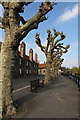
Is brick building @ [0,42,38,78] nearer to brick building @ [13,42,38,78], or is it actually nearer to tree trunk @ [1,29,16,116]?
brick building @ [13,42,38,78]

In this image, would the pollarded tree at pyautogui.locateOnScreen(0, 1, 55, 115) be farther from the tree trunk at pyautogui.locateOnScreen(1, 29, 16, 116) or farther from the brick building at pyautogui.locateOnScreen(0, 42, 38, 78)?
the brick building at pyautogui.locateOnScreen(0, 42, 38, 78)

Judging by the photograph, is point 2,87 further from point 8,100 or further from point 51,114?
point 51,114

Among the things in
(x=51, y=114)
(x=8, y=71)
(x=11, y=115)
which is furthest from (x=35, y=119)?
(x=8, y=71)

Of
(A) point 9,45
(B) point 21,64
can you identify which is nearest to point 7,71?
(A) point 9,45

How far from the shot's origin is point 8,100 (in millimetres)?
4164

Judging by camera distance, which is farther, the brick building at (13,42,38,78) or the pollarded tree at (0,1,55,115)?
the brick building at (13,42,38,78)

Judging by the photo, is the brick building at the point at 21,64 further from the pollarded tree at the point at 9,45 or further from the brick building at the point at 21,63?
the pollarded tree at the point at 9,45

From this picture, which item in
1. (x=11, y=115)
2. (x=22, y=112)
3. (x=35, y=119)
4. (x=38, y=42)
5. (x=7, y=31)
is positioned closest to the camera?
(x=35, y=119)

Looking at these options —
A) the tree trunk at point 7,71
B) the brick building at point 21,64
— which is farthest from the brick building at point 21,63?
the tree trunk at point 7,71

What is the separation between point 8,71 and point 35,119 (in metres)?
2.35

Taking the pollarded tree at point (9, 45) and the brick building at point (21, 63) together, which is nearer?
the pollarded tree at point (9, 45)

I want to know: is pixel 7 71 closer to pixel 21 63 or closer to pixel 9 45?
pixel 9 45

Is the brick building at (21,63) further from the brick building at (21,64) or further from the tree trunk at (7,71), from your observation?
the tree trunk at (7,71)

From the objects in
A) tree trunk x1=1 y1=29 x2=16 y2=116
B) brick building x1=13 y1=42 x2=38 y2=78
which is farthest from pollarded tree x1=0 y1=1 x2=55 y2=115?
brick building x1=13 y1=42 x2=38 y2=78
